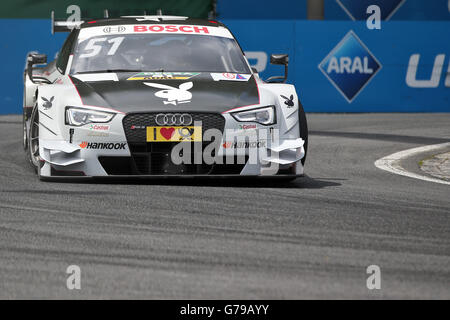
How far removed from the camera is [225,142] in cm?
846

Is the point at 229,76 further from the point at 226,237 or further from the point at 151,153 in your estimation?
the point at 226,237

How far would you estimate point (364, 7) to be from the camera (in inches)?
917

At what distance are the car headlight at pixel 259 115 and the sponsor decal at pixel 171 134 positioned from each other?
38cm

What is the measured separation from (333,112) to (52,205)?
12.1 m

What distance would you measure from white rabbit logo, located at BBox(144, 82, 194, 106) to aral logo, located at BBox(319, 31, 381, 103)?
10.3m

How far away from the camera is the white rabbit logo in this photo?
28.0 ft

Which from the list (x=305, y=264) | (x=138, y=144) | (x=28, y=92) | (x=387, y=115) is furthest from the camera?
(x=387, y=115)

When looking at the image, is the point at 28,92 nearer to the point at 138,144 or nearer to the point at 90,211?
the point at 138,144

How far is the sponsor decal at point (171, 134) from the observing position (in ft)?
27.5

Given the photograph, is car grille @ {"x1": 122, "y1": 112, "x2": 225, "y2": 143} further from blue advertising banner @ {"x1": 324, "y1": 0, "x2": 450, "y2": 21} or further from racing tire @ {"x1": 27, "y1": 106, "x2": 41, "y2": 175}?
blue advertising banner @ {"x1": 324, "y1": 0, "x2": 450, "y2": 21}

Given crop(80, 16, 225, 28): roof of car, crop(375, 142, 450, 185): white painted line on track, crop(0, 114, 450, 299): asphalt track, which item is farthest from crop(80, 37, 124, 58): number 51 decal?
crop(375, 142, 450, 185): white painted line on track

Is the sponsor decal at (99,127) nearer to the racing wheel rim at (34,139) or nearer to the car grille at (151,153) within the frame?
the car grille at (151,153)

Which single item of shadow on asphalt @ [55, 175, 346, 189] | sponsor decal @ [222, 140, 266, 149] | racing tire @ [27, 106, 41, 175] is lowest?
shadow on asphalt @ [55, 175, 346, 189]
